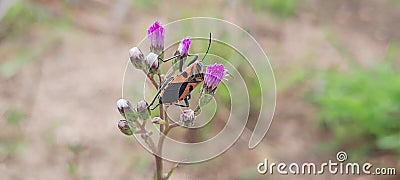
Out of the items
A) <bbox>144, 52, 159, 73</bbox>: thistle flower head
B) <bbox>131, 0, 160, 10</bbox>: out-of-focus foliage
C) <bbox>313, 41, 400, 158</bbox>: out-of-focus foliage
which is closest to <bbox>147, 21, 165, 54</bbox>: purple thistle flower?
<bbox>144, 52, 159, 73</bbox>: thistle flower head

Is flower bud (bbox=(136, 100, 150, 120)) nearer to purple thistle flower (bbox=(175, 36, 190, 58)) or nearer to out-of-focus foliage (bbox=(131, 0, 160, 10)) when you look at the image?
purple thistle flower (bbox=(175, 36, 190, 58))

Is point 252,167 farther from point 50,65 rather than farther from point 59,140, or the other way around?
A: point 50,65

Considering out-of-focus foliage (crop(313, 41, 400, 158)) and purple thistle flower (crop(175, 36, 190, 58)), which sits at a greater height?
out-of-focus foliage (crop(313, 41, 400, 158))

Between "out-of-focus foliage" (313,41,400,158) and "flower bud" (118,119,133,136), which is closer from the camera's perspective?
"flower bud" (118,119,133,136)

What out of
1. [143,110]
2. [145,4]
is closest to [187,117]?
[143,110]

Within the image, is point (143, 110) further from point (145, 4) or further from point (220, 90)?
point (145, 4)

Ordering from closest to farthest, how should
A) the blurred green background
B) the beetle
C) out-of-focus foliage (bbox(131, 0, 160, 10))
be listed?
the beetle
the blurred green background
out-of-focus foliage (bbox(131, 0, 160, 10))

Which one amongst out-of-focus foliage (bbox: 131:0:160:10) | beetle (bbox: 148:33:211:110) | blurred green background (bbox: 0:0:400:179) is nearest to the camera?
beetle (bbox: 148:33:211:110)

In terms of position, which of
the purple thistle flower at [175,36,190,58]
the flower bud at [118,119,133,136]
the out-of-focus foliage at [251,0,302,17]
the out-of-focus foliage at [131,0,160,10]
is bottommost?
the flower bud at [118,119,133,136]
